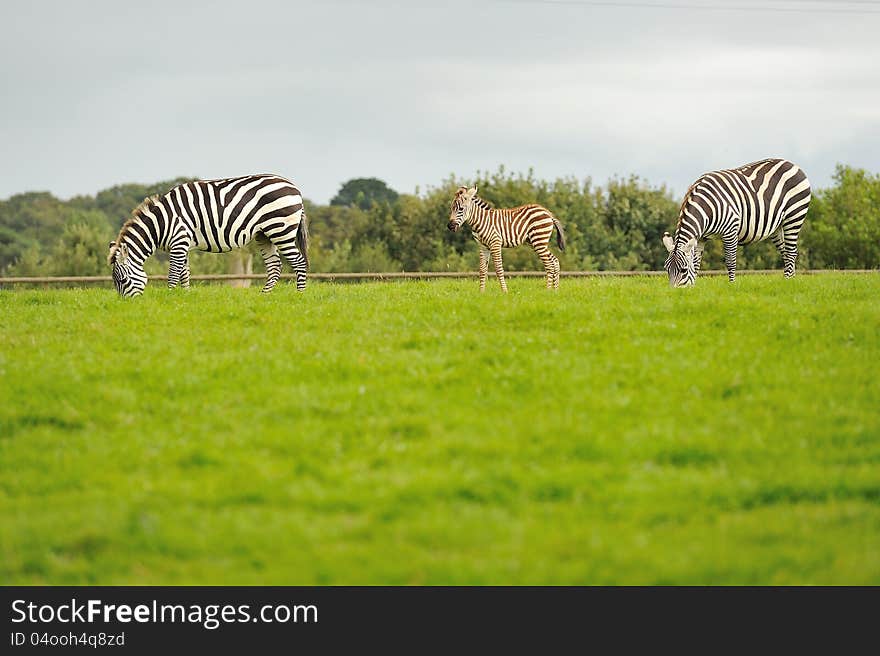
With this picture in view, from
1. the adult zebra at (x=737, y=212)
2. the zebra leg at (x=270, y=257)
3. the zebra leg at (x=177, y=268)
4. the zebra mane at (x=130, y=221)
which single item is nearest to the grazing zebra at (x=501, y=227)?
the adult zebra at (x=737, y=212)

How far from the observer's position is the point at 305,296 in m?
23.2

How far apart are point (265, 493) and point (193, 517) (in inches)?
33.3

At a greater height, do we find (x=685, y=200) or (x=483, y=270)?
(x=685, y=200)

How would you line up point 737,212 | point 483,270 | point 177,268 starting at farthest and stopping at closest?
point 737,212
point 177,268
point 483,270

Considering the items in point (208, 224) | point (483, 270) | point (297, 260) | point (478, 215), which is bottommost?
point (483, 270)

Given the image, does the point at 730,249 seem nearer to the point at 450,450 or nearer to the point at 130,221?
the point at 130,221

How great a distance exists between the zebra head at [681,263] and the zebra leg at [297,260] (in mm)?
9729

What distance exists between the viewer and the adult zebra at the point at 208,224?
2444cm

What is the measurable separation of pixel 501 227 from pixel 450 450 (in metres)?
14.2

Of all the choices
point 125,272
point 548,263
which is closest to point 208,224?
point 125,272

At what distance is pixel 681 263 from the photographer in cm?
2484
